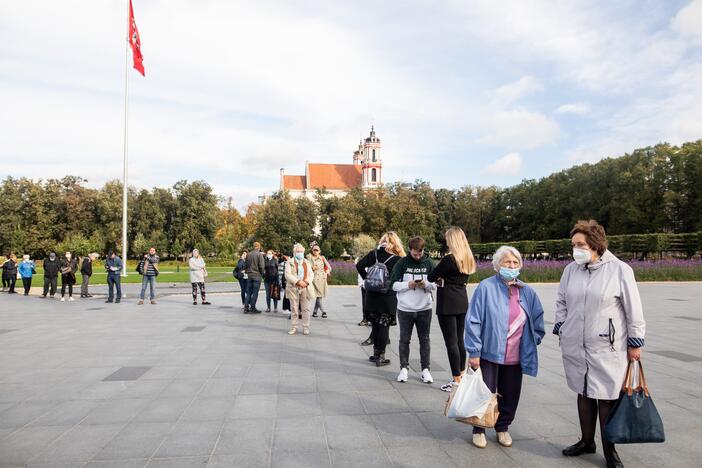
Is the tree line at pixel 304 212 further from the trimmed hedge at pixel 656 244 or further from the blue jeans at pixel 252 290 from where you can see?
the blue jeans at pixel 252 290

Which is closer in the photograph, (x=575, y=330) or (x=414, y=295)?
(x=575, y=330)

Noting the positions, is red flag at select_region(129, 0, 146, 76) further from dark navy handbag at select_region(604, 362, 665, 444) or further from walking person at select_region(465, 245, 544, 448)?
dark navy handbag at select_region(604, 362, 665, 444)

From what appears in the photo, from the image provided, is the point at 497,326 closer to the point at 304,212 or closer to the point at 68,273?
the point at 68,273

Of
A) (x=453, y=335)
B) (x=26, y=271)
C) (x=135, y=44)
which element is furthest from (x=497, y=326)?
(x=135, y=44)

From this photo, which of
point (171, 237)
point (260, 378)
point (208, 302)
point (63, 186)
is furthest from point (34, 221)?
point (260, 378)

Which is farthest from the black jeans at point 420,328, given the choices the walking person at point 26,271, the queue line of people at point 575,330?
the walking person at point 26,271

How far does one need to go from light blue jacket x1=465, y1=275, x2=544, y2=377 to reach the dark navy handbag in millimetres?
653

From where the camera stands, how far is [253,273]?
512 inches

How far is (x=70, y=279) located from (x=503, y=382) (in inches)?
686

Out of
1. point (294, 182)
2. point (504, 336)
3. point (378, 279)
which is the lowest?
point (504, 336)

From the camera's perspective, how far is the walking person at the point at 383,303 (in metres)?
6.81

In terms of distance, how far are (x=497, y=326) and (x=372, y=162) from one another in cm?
10070

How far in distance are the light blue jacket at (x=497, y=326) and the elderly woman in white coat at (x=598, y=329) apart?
9.8 inches

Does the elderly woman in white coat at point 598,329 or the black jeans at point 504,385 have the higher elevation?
the elderly woman in white coat at point 598,329
